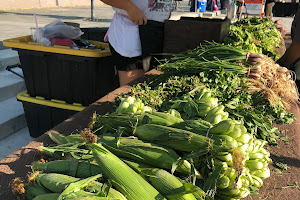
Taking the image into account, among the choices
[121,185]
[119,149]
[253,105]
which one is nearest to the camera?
[121,185]

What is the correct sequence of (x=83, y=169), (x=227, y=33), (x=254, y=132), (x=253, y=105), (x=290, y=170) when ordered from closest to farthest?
(x=83, y=169)
(x=290, y=170)
(x=254, y=132)
(x=253, y=105)
(x=227, y=33)

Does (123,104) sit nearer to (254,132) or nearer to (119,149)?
(119,149)

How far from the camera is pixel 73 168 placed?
1283 millimetres

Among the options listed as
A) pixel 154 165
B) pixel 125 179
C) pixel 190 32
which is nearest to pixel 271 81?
pixel 190 32

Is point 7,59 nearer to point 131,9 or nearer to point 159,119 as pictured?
point 131,9

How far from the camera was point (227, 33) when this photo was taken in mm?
4086

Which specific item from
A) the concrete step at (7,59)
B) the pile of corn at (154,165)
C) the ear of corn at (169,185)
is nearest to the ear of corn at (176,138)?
the pile of corn at (154,165)

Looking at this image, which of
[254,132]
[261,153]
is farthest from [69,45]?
[261,153]

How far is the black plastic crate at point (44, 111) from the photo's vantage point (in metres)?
3.74

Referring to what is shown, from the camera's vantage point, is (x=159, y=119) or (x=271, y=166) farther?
(x=271, y=166)

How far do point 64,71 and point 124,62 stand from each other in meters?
0.85

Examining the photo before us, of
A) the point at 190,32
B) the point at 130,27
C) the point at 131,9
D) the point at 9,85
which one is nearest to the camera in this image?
the point at 131,9

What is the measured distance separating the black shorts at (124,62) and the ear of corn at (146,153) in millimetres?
2023

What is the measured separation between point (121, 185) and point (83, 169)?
219mm
